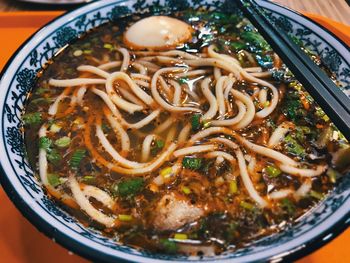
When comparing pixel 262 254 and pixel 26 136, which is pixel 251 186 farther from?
pixel 26 136

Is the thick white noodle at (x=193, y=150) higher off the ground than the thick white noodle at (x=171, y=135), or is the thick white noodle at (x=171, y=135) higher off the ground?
the thick white noodle at (x=171, y=135)

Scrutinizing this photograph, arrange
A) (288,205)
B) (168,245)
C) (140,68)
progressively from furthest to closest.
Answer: (140,68) → (288,205) → (168,245)

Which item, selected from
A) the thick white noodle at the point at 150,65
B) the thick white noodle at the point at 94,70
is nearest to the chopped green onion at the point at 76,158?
the thick white noodle at the point at 94,70

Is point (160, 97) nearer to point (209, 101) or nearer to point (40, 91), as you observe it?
point (209, 101)

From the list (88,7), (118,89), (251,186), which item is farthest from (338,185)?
(88,7)

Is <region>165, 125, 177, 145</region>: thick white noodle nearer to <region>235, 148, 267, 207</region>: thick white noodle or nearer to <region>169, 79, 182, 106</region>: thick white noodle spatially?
<region>169, 79, 182, 106</region>: thick white noodle

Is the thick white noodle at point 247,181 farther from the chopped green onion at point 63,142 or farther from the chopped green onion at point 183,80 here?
the chopped green onion at point 63,142

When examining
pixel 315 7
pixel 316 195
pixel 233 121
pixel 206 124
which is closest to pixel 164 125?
pixel 206 124
